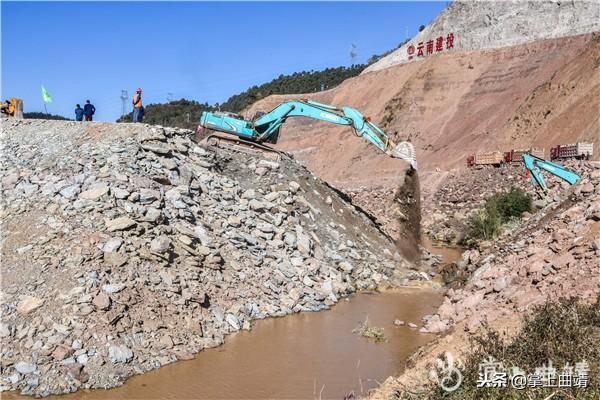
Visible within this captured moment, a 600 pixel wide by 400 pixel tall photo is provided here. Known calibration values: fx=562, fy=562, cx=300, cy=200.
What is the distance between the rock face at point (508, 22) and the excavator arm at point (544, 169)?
762 inches

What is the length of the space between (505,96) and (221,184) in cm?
2722

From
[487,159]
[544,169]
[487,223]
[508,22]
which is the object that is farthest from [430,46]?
[544,169]

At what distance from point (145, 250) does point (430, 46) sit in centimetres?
3916

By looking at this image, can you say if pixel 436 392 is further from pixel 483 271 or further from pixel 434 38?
pixel 434 38

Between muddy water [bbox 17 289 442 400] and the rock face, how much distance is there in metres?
30.9

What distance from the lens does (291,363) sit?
874 cm

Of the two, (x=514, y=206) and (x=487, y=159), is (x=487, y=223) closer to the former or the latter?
(x=514, y=206)

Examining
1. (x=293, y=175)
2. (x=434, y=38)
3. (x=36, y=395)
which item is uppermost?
(x=434, y=38)

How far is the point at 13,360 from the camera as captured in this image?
7.50 m

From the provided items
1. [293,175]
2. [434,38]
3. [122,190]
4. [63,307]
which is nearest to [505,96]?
[434,38]

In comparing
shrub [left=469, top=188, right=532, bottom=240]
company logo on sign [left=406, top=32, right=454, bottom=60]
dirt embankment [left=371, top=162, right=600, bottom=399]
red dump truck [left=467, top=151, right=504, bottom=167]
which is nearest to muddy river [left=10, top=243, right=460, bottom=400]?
dirt embankment [left=371, top=162, right=600, bottom=399]

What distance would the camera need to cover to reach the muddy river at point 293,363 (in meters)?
Answer: 7.63

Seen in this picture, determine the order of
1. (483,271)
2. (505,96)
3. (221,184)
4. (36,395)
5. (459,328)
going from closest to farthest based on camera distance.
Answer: (36,395) → (459,328) → (483,271) → (221,184) → (505,96)

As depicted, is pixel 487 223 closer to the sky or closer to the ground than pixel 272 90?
closer to the ground
